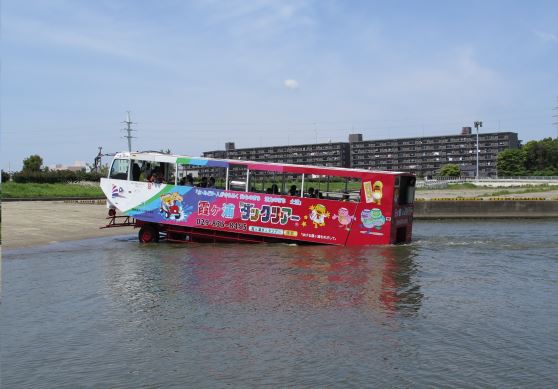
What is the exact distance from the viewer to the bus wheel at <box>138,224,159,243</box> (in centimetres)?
2384

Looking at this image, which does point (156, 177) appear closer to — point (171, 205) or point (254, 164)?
point (171, 205)

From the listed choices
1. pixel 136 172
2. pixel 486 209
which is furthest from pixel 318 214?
pixel 486 209

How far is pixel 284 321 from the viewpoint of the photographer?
33.3 feet

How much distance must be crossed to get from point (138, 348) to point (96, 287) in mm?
5626

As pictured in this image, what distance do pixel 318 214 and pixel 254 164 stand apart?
10.9 feet

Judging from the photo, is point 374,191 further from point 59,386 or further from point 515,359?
point 59,386

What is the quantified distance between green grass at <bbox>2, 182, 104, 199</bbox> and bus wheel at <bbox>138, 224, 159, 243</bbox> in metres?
31.5

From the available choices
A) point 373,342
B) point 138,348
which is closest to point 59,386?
point 138,348

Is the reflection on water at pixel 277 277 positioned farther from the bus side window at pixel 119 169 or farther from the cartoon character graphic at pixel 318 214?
the bus side window at pixel 119 169

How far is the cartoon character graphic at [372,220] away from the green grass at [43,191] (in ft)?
130

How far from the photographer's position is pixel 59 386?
23.9ft

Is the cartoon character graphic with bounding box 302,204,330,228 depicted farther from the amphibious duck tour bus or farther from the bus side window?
the bus side window

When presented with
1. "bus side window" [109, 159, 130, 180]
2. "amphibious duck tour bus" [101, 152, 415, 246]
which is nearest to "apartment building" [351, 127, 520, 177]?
"amphibious duck tour bus" [101, 152, 415, 246]

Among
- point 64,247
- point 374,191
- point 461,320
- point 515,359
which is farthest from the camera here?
point 64,247
